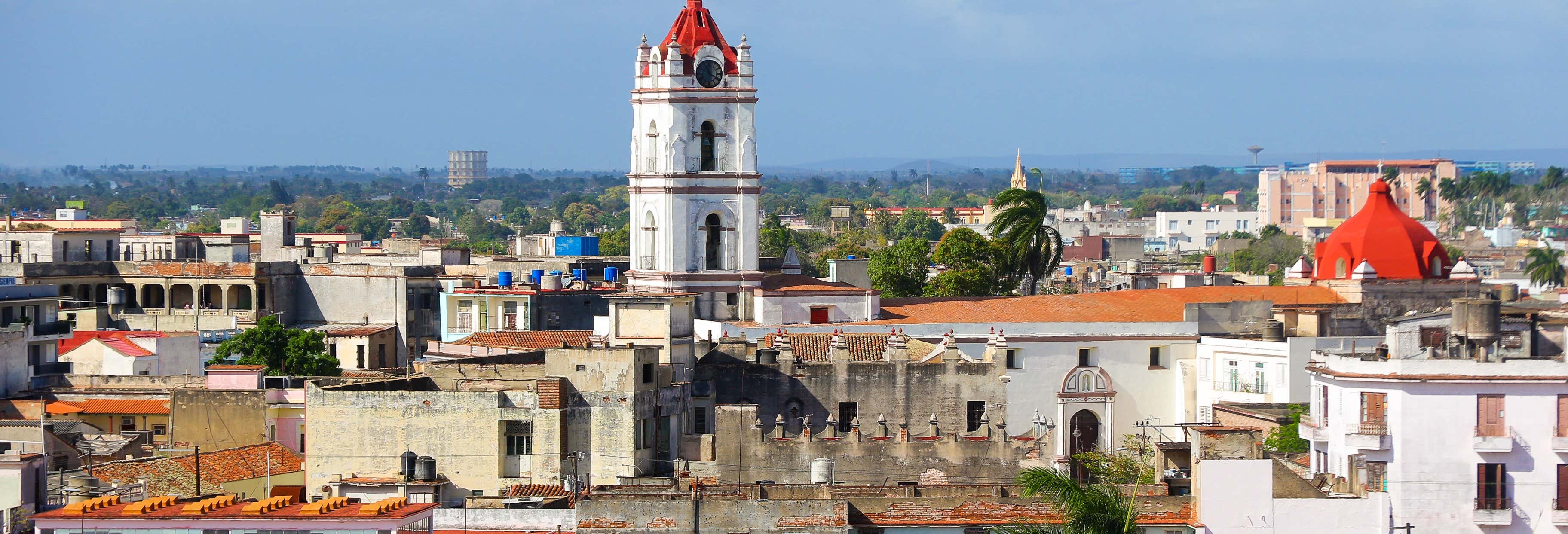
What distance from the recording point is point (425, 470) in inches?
1577

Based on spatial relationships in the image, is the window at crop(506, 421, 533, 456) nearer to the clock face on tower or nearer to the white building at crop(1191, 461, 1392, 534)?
the white building at crop(1191, 461, 1392, 534)

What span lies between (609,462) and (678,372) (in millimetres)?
6300

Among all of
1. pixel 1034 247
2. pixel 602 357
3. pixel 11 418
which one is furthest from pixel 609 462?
pixel 1034 247

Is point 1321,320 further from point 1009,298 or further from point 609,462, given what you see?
point 609,462

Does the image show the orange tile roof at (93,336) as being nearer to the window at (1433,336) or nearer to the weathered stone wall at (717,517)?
the weathered stone wall at (717,517)

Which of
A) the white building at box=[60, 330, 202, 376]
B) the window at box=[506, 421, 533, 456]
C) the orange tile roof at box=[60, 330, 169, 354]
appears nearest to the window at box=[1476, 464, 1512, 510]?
the window at box=[506, 421, 533, 456]

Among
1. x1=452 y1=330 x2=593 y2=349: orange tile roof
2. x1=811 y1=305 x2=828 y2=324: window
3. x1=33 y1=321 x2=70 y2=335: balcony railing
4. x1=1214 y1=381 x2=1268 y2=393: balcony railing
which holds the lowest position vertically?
x1=1214 y1=381 x2=1268 y2=393: balcony railing

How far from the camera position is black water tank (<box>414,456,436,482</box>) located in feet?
131

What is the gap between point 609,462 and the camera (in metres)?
43.0

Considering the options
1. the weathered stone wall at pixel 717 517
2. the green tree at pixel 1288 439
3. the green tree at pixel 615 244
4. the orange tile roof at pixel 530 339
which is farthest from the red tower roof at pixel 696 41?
the green tree at pixel 615 244

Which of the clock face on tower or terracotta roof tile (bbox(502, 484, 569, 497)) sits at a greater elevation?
the clock face on tower

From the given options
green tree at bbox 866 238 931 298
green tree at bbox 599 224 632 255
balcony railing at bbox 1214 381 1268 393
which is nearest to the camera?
balcony railing at bbox 1214 381 1268 393

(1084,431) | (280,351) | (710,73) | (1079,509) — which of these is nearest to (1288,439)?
(1079,509)

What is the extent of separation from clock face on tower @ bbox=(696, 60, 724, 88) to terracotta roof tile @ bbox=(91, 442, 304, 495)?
57.7ft
